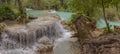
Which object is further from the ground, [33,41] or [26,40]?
[26,40]

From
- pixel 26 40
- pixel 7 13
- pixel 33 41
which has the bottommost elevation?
pixel 33 41

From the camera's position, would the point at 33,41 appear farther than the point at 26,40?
Yes

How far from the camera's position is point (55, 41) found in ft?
48.6

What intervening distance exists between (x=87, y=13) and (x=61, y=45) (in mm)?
4979

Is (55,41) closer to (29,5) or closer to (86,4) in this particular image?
(86,4)

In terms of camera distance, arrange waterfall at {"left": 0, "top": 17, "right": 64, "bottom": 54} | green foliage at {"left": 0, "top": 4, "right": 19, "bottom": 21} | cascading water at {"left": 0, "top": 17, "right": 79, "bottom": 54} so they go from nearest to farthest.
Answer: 1. cascading water at {"left": 0, "top": 17, "right": 79, "bottom": 54}
2. waterfall at {"left": 0, "top": 17, "right": 64, "bottom": 54}
3. green foliage at {"left": 0, "top": 4, "right": 19, "bottom": 21}

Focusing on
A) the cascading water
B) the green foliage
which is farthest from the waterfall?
the green foliage

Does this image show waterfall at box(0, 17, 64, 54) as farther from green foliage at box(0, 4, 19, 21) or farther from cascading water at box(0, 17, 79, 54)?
green foliage at box(0, 4, 19, 21)

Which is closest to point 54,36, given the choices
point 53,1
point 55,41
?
point 55,41

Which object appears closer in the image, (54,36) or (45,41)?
(45,41)

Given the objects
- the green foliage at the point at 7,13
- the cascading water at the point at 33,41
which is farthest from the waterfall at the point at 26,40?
the green foliage at the point at 7,13

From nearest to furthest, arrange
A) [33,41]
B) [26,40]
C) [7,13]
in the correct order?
1. [26,40]
2. [33,41]
3. [7,13]

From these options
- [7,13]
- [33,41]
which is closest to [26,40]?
[33,41]

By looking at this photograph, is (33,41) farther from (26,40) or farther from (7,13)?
(7,13)
